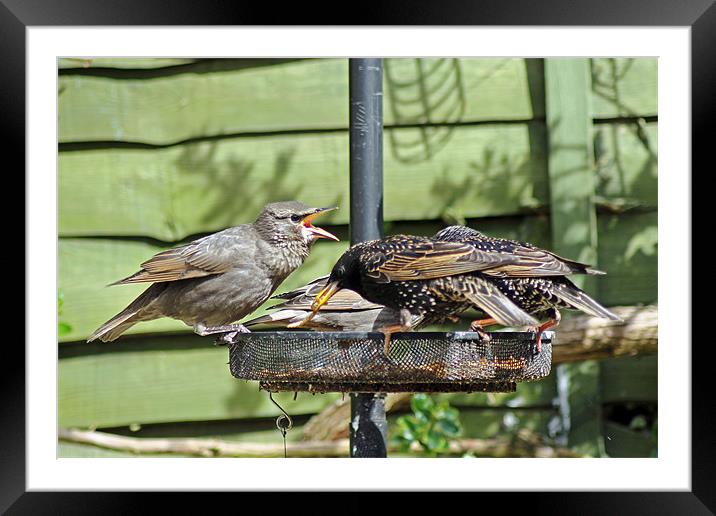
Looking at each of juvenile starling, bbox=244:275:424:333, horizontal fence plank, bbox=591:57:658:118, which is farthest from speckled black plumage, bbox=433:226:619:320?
horizontal fence plank, bbox=591:57:658:118

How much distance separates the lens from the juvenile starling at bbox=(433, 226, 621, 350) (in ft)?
7.84

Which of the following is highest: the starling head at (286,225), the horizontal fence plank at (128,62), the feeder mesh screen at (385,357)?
the horizontal fence plank at (128,62)

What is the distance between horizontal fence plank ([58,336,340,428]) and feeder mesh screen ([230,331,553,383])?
1.59 metres

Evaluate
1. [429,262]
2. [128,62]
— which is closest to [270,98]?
[128,62]

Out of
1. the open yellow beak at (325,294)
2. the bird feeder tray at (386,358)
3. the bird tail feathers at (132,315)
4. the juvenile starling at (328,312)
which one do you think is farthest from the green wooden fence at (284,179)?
the bird feeder tray at (386,358)

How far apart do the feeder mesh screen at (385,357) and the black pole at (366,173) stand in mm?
381

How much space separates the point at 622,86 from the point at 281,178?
1420 mm

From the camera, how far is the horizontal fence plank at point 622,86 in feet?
12.7

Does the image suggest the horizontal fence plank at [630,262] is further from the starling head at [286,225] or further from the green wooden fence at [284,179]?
the starling head at [286,225]

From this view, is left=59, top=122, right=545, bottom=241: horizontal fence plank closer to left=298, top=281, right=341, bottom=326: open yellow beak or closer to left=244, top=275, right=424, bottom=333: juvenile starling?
left=244, top=275, right=424, bottom=333: juvenile starling

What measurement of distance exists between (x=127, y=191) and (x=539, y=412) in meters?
1.87

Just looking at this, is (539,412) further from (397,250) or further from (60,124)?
(60,124)

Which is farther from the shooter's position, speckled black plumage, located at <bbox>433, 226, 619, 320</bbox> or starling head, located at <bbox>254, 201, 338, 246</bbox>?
starling head, located at <bbox>254, 201, 338, 246</bbox>

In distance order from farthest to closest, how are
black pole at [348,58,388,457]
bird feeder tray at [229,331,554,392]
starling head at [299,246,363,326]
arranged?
black pole at [348,58,388,457] → starling head at [299,246,363,326] → bird feeder tray at [229,331,554,392]
